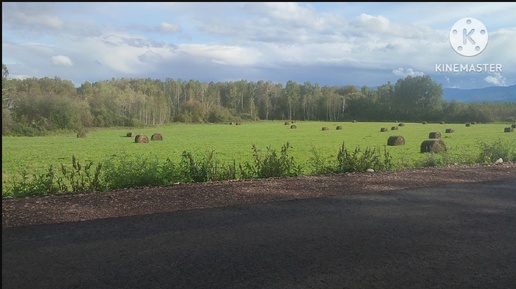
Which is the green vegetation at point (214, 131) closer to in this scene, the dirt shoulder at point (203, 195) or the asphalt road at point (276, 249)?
the dirt shoulder at point (203, 195)

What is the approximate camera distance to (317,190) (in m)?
9.52

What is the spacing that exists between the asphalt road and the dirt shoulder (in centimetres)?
56

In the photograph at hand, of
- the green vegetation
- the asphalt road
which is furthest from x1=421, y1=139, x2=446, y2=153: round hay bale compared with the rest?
the asphalt road

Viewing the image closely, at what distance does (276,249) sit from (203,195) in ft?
11.8

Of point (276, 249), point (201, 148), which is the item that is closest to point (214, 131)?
point (201, 148)

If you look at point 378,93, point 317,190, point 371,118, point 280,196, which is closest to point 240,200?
point 280,196

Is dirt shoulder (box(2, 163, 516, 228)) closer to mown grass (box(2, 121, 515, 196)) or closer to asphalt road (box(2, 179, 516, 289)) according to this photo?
asphalt road (box(2, 179, 516, 289))

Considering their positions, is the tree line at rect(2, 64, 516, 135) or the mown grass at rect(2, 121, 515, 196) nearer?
the mown grass at rect(2, 121, 515, 196)

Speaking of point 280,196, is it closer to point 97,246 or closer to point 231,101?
point 97,246

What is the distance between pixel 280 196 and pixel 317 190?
42.4 inches

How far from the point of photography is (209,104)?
78.9m

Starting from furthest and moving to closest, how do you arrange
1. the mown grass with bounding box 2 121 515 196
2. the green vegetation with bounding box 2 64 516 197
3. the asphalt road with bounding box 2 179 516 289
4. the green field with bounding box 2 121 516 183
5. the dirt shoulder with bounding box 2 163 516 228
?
the green field with bounding box 2 121 516 183 < the mown grass with bounding box 2 121 515 196 < the green vegetation with bounding box 2 64 516 197 < the dirt shoulder with bounding box 2 163 516 228 < the asphalt road with bounding box 2 179 516 289

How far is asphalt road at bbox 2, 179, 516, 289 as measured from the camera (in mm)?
4398

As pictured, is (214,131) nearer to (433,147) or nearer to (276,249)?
(433,147)
